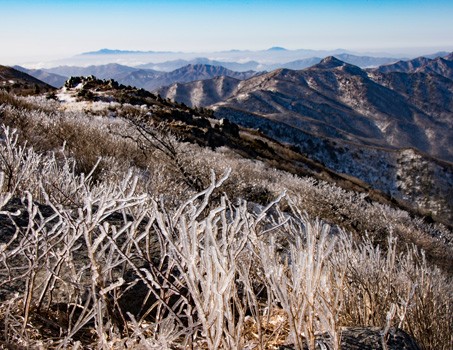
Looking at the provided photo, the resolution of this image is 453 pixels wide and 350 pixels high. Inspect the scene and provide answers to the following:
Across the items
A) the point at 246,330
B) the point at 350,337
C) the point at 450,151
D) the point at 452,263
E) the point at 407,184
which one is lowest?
the point at 450,151

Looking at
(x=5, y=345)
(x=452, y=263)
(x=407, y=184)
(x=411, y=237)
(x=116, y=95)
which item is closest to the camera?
(x=5, y=345)

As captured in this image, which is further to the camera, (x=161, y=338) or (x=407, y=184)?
(x=407, y=184)

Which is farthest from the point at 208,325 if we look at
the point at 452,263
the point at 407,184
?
the point at 407,184

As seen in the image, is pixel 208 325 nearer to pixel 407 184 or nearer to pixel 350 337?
pixel 350 337

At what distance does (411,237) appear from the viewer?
9.75 m

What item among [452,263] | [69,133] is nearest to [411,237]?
[452,263]

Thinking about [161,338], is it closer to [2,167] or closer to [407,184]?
[2,167]

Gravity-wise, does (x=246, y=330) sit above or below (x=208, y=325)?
below

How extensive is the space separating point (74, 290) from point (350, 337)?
1102 millimetres

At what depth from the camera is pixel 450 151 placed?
174250 millimetres

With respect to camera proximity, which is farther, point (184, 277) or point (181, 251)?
point (181, 251)

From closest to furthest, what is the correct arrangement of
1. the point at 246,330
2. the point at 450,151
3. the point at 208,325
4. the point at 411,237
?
the point at 208,325, the point at 246,330, the point at 411,237, the point at 450,151

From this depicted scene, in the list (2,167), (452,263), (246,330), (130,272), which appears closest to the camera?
(246,330)

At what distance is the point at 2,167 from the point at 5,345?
238 centimetres
